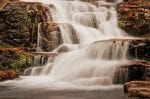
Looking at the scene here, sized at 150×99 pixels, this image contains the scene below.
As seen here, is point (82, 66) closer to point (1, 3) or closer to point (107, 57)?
point (107, 57)

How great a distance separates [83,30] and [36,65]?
15.4 ft

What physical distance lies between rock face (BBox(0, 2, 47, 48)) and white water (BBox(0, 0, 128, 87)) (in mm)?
1627

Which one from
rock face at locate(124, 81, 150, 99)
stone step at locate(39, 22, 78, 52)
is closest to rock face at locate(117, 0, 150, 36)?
stone step at locate(39, 22, 78, 52)

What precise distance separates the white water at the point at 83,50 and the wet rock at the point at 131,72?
0.29 metres

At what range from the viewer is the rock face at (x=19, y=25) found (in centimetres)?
2372

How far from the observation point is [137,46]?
19.6m

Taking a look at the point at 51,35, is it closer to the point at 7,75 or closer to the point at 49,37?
the point at 49,37

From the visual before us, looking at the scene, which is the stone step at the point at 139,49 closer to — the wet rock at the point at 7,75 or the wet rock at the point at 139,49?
the wet rock at the point at 139,49

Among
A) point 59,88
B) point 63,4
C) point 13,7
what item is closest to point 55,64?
point 59,88

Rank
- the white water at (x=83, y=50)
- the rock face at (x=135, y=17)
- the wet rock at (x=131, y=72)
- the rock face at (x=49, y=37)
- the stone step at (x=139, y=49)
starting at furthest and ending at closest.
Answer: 1. the rock face at (x=135, y=17)
2. the rock face at (x=49, y=37)
3. the stone step at (x=139, y=49)
4. the white water at (x=83, y=50)
5. the wet rock at (x=131, y=72)

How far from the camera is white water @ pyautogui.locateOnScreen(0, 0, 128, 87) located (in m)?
18.0

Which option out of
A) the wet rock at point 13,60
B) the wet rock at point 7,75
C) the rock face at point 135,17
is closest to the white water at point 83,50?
the rock face at point 135,17

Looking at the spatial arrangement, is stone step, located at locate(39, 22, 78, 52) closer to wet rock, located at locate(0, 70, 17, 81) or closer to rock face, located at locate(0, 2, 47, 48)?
rock face, located at locate(0, 2, 47, 48)

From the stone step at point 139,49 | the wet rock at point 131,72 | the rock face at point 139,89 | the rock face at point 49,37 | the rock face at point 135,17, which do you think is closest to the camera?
the rock face at point 139,89
